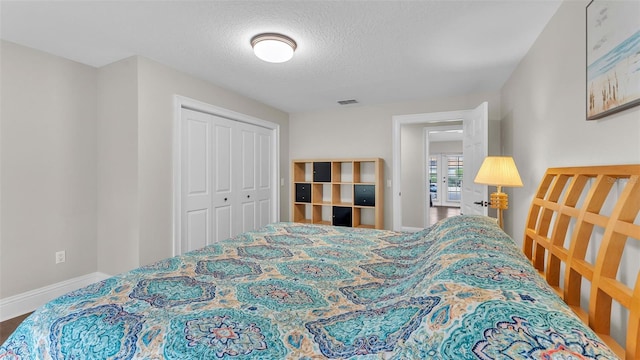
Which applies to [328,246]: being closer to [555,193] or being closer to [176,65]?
[555,193]

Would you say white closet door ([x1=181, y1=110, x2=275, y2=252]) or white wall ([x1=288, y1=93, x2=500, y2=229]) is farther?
white wall ([x1=288, y1=93, x2=500, y2=229])

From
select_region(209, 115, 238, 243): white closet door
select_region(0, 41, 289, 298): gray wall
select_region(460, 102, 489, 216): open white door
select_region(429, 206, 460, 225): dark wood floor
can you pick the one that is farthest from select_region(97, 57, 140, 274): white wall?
select_region(429, 206, 460, 225): dark wood floor

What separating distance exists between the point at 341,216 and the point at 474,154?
2.09 m

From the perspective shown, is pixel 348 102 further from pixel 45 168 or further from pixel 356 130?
pixel 45 168

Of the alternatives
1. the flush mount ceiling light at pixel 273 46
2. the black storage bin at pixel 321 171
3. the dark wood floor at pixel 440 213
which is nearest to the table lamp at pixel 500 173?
the flush mount ceiling light at pixel 273 46

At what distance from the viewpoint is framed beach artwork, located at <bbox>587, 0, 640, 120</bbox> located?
3.54 feet

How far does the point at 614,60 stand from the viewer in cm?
120

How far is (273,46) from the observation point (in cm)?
223

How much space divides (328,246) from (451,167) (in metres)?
8.82

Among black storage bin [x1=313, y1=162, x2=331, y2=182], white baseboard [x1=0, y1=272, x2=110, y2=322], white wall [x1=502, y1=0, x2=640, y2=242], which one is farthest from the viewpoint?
black storage bin [x1=313, y1=162, x2=331, y2=182]

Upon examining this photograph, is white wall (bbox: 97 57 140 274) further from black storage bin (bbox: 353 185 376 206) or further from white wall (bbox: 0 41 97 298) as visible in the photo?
black storage bin (bbox: 353 185 376 206)

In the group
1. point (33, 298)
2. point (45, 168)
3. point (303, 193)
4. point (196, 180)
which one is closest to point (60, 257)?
point (33, 298)

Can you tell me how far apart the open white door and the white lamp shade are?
67 centimetres

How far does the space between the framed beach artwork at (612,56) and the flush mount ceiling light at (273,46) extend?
6.08 ft
